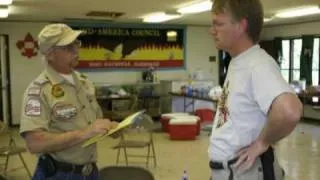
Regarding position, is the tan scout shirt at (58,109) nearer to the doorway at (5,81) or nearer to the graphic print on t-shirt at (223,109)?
the graphic print on t-shirt at (223,109)

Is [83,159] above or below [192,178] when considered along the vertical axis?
above

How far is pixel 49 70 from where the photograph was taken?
6.12 feet

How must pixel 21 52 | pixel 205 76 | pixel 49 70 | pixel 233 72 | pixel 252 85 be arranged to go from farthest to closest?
pixel 205 76, pixel 21 52, pixel 49 70, pixel 233 72, pixel 252 85

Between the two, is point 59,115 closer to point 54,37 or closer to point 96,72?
point 54,37

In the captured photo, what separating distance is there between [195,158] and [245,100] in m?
4.69

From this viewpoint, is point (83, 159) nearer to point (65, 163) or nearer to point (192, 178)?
point (65, 163)

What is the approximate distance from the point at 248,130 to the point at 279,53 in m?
9.56

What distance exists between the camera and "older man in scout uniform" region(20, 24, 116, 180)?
169 cm

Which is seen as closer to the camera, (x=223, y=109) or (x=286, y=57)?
(x=223, y=109)

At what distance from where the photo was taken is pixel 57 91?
1841mm

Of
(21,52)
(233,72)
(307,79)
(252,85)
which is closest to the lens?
(252,85)

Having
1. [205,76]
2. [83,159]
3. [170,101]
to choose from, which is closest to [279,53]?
[205,76]

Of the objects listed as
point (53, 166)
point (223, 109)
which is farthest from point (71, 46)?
point (223, 109)

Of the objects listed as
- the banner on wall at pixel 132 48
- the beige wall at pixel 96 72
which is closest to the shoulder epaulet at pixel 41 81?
the beige wall at pixel 96 72
